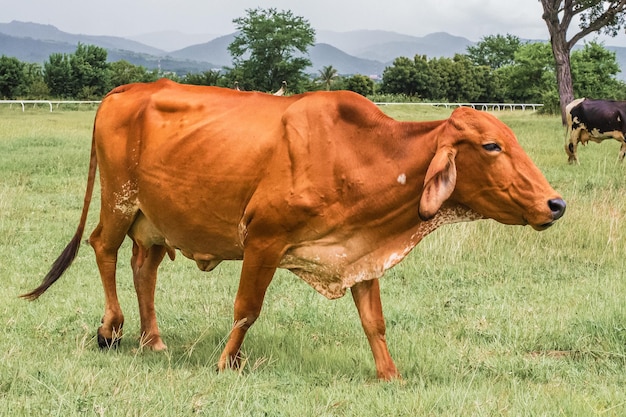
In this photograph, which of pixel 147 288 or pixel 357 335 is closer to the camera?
pixel 147 288

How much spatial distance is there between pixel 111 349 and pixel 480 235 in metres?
4.98

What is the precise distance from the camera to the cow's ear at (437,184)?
4.24 m

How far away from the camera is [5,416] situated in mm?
3635

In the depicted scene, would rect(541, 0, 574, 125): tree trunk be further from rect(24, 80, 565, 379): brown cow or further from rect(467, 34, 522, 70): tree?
rect(467, 34, 522, 70): tree

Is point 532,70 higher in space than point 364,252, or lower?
higher

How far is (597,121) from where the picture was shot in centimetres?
1867

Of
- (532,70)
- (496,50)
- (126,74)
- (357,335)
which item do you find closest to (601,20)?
Answer: (357,335)

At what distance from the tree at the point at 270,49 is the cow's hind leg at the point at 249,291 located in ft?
223

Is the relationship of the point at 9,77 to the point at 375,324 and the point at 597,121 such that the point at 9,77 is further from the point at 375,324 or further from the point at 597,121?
the point at 375,324

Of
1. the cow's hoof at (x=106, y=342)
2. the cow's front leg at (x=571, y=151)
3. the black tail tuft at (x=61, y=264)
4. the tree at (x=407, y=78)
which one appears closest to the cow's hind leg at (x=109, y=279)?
the cow's hoof at (x=106, y=342)

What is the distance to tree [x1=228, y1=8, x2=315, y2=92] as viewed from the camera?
7381 centimetres

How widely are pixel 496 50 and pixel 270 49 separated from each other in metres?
40.3

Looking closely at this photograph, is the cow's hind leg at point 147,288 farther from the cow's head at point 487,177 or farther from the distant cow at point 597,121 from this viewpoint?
the distant cow at point 597,121

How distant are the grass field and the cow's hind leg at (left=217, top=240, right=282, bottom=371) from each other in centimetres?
10
